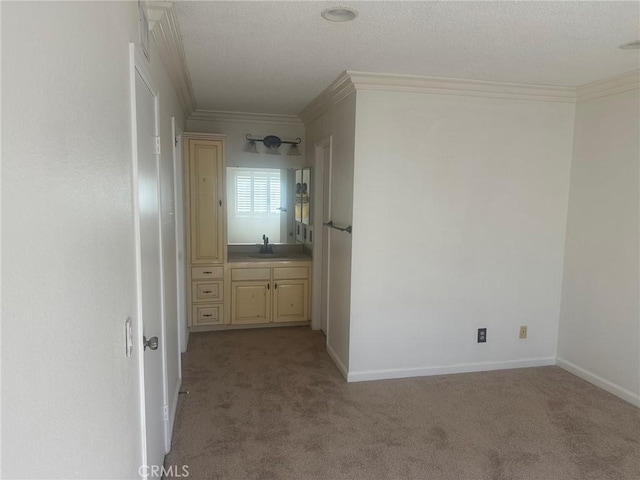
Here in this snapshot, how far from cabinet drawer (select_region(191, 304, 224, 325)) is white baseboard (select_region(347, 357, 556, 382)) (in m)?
1.71

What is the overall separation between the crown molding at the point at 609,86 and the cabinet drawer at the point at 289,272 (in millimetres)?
2907

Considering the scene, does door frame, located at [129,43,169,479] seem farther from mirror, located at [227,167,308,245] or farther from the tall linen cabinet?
mirror, located at [227,167,308,245]

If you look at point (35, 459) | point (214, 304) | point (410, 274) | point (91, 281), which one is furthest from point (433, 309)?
point (35, 459)

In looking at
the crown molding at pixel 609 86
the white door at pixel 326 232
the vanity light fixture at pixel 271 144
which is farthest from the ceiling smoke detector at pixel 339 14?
the vanity light fixture at pixel 271 144

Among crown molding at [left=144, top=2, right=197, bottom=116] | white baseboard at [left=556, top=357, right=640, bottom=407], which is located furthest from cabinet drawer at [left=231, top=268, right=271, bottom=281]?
white baseboard at [left=556, top=357, right=640, bottom=407]

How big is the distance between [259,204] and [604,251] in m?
3.42

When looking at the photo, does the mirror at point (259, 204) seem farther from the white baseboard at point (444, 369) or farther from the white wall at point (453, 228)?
the white baseboard at point (444, 369)

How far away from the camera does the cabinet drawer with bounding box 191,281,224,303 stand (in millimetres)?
4355

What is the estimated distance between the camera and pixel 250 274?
452 cm

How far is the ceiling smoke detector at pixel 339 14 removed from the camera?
6.43 ft

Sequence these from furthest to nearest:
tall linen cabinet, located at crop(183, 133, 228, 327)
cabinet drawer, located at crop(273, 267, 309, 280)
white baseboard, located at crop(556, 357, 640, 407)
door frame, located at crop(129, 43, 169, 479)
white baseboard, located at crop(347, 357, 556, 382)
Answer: cabinet drawer, located at crop(273, 267, 309, 280)
tall linen cabinet, located at crop(183, 133, 228, 327)
white baseboard, located at crop(347, 357, 556, 382)
white baseboard, located at crop(556, 357, 640, 407)
door frame, located at crop(129, 43, 169, 479)

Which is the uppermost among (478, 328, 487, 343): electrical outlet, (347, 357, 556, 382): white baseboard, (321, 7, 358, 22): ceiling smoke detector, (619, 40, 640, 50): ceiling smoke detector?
(619, 40, 640, 50): ceiling smoke detector

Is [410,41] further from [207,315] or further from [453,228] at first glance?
[207,315]

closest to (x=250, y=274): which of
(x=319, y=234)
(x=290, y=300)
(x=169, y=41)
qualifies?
(x=290, y=300)
